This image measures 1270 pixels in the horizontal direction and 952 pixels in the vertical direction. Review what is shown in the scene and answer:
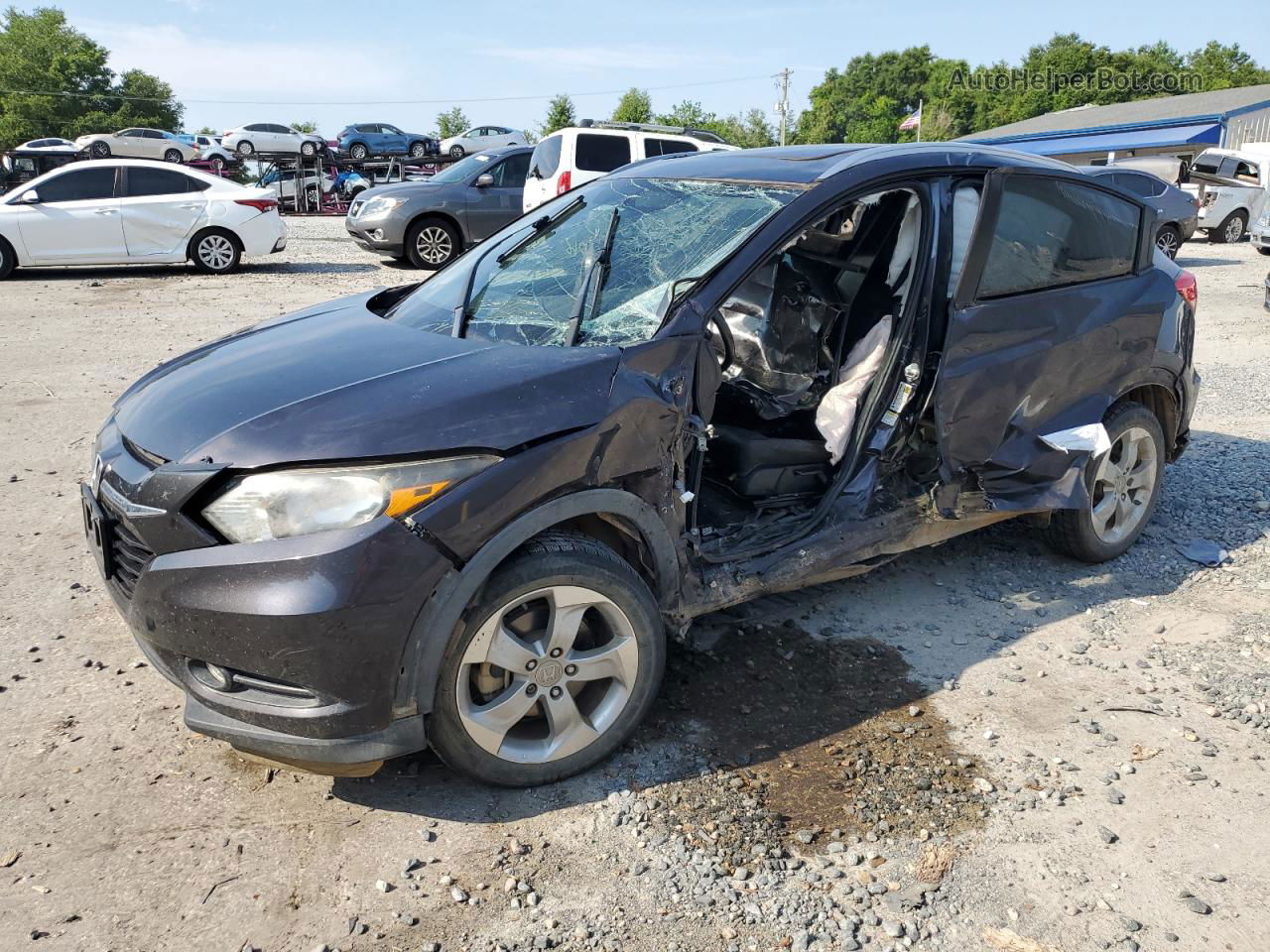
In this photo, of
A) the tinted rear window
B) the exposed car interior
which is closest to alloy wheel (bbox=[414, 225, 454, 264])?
the tinted rear window

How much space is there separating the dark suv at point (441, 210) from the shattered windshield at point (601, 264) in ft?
34.1

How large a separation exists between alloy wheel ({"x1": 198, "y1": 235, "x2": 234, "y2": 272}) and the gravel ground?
10.7m

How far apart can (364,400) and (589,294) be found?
964mm

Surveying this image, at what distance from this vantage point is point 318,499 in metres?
2.56

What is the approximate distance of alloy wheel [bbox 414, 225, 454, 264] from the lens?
46.4 ft

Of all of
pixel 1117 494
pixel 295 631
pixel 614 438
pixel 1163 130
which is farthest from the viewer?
pixel 1163 130

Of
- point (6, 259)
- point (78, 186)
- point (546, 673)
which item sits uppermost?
point (78, 186)

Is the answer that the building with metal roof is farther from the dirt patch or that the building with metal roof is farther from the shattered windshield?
the dirt patch

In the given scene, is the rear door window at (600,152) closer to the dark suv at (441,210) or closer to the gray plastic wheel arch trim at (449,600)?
the dark suv at (441,210)

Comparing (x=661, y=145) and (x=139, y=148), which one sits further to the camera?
(x=139, y=148)

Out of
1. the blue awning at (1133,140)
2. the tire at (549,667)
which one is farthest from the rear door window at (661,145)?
the blue awning at (1133,140)

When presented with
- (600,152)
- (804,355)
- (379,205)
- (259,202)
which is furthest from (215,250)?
(804,355)

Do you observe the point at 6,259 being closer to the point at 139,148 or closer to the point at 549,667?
the point at 549,667

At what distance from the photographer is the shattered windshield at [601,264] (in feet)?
10.9
